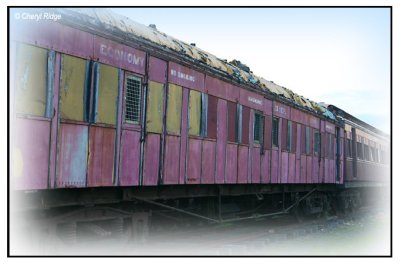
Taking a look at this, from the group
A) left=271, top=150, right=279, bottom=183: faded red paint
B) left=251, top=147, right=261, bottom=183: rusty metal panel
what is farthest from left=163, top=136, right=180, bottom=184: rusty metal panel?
left=271, top=150, right=279, bottom=183: faded red paint

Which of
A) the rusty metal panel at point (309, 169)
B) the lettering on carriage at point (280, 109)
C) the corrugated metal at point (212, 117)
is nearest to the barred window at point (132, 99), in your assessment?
the corrugated metal at point (212, 117)

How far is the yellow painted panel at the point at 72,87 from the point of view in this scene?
6.66 meters

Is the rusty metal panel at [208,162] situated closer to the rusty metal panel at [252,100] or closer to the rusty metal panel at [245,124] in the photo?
the rusty metal panel at [245,124]

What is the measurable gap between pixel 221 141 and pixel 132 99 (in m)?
3.10

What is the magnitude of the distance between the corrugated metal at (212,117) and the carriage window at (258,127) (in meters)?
2.15

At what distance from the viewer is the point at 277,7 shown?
7.51 metres

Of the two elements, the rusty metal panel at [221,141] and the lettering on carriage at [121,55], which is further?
the rusty metal panel at [221,141]

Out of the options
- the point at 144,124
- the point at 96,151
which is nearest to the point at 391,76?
the point at 144,124

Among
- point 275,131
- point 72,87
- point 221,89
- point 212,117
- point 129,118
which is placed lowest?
point 129,118

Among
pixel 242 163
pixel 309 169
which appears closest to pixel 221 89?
pixel 242 163

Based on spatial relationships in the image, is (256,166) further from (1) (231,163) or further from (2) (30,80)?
(2) (30,80)

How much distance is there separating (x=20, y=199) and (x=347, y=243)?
8.18 meters

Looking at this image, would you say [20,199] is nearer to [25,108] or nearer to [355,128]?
[25,108]

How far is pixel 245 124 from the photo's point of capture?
1188 cm
